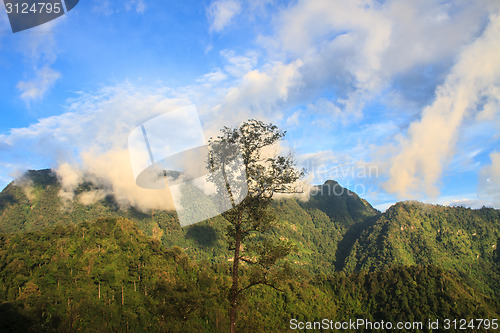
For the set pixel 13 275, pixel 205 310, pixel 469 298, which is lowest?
pixel 469 298

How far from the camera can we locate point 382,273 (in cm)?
14412

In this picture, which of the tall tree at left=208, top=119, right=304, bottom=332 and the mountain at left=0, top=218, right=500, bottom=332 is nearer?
the tall tree at left=208, top=119, right=304, bottom=332

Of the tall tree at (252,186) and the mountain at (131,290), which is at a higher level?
the tall tree at (252,186)

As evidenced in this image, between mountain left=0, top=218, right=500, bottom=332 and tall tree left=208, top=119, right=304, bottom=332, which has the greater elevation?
tall tree left=208, top=119, right=304, bottom=332

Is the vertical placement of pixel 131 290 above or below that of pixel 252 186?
below

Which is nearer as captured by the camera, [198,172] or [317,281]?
[198,172]

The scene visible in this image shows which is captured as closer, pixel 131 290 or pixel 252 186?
pixel 252 186

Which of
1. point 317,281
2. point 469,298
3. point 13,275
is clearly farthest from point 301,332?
point 13,275

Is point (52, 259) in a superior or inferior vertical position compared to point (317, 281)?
superior

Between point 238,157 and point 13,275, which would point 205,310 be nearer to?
point 238,157

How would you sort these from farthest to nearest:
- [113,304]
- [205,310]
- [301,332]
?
1. [301,332]
2. [113,304]
3. [205,310]

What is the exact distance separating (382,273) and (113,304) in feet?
420

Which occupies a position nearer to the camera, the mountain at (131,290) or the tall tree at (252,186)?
the tall tree at (252,186)

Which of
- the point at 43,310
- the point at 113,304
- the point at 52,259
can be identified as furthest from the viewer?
the point at 52,259
